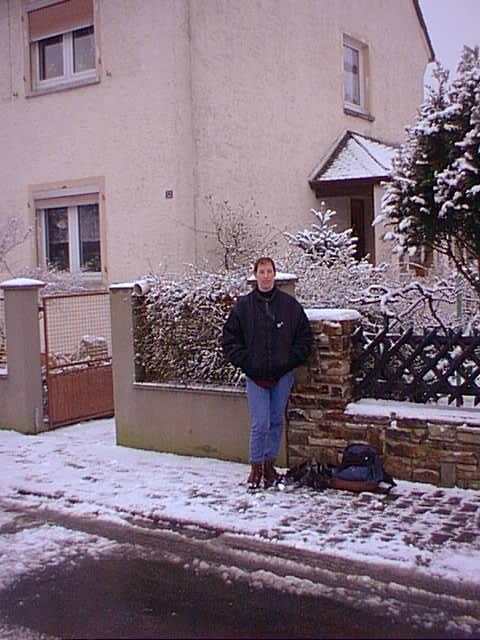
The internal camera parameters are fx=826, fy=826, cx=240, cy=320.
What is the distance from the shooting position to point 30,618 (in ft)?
15.1

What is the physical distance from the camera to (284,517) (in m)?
6.13

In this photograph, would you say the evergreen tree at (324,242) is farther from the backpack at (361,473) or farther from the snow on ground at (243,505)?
the backpack at (361,473)

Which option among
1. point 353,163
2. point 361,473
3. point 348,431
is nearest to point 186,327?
point 348,431

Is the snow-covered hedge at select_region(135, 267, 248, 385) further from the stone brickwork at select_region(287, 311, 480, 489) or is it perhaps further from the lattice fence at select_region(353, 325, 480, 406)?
the lattice fence at select_region(353, 325, 480, 406)

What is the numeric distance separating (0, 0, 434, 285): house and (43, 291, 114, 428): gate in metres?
2.25

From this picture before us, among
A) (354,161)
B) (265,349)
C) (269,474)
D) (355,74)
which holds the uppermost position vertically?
(355,74)

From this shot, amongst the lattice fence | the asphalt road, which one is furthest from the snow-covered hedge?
the asphalt road

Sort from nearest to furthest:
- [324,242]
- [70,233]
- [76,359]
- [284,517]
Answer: [284,517] < [76,359] < [324,242] < [70,233]

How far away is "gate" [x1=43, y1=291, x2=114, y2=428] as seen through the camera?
382 inches

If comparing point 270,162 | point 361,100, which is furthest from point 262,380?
point 361,100

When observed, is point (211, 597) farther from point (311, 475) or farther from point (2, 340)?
point (2, 340)

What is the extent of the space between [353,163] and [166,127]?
3.76m

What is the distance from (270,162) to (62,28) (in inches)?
159

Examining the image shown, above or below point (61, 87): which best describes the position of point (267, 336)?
below
